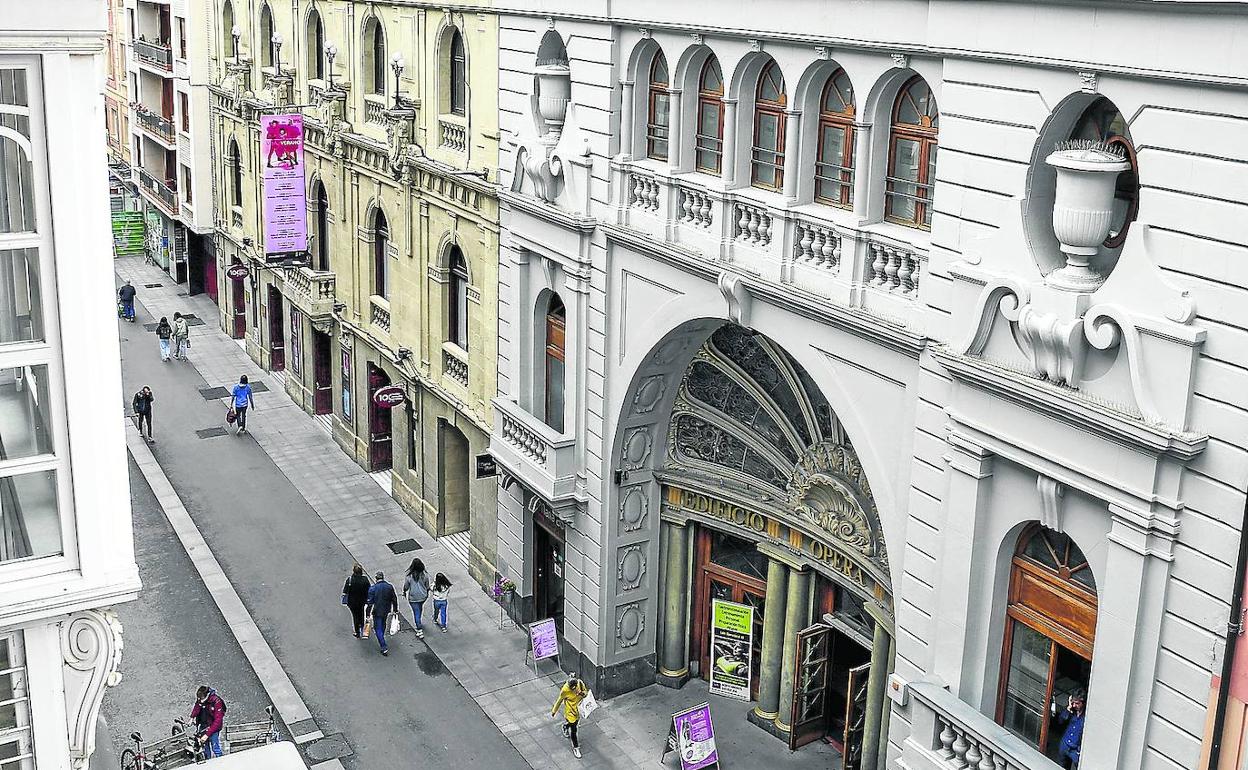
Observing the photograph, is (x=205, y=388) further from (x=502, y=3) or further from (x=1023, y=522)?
(x=1023, y=522)

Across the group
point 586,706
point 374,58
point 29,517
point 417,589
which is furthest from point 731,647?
point 374,58

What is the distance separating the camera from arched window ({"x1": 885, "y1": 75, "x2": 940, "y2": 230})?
17.2m

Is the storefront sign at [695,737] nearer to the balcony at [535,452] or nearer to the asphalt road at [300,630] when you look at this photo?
the asphalt road at [300,630]

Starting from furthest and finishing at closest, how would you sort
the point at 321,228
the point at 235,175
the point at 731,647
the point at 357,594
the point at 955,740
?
the point at 235,175 → the point at 321,228 → the point at 357,594 → the point at 731,647 → the point at 955,740

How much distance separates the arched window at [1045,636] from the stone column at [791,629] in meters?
6.07

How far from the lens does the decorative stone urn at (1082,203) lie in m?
14.1

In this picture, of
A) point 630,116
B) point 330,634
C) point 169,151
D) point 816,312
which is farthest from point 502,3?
point 169,151

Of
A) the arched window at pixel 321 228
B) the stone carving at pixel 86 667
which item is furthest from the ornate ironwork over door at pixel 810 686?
the arched window at pixel 321 228

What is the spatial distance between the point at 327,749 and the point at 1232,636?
52.8 feet

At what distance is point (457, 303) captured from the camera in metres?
30.9

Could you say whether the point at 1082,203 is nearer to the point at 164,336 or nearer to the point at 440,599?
the point at 440,599

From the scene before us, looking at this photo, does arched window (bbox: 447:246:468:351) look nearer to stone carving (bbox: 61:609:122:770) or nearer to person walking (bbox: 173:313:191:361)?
stone carving (bbox: 61:609:122:770)

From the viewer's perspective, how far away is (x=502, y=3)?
85.0 ft

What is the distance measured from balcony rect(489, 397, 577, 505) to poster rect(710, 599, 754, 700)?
3.48m
